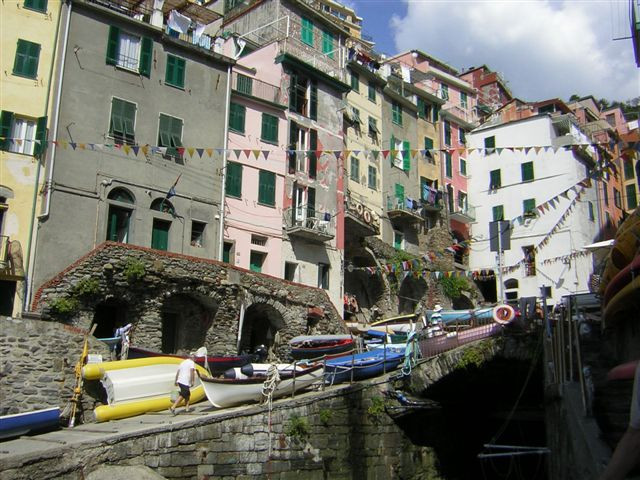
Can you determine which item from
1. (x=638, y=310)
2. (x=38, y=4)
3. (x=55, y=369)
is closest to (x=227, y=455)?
(x=55, y=369)

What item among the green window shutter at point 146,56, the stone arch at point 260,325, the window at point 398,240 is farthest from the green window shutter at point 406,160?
the green window shutter at point 146,56

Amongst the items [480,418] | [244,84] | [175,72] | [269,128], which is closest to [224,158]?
[269,128]

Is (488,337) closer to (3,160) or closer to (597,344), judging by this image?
(597,344)

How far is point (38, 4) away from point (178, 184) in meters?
8.39

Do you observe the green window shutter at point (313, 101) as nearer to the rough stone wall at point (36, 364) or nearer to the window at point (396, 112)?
the window at point (396, 112)

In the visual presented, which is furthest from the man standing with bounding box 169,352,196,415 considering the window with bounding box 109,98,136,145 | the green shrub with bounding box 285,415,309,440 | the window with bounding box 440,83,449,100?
the window with bounding box 440,83,449,100

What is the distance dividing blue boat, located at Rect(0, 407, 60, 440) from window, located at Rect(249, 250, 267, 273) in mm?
14930

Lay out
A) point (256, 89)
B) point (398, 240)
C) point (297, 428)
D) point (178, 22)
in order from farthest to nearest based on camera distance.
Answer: point (398, 240) < point (256, 89) < point (178, 22) < point (297, 428)

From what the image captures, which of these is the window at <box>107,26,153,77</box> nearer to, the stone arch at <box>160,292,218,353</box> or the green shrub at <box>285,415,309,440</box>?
the stone arch at <box>160,292,218,353</box>

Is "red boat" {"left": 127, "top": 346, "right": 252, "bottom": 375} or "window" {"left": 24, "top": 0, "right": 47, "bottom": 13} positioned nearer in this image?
"red boat" {"left": 127, "top": 346, "right": 252, "bottom": 375}

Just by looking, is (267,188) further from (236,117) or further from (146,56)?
(146,56)

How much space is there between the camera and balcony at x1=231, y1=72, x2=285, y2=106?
3020 centimetres

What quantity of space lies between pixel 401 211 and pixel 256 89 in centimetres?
1300

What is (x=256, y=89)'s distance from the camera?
31000 mm
